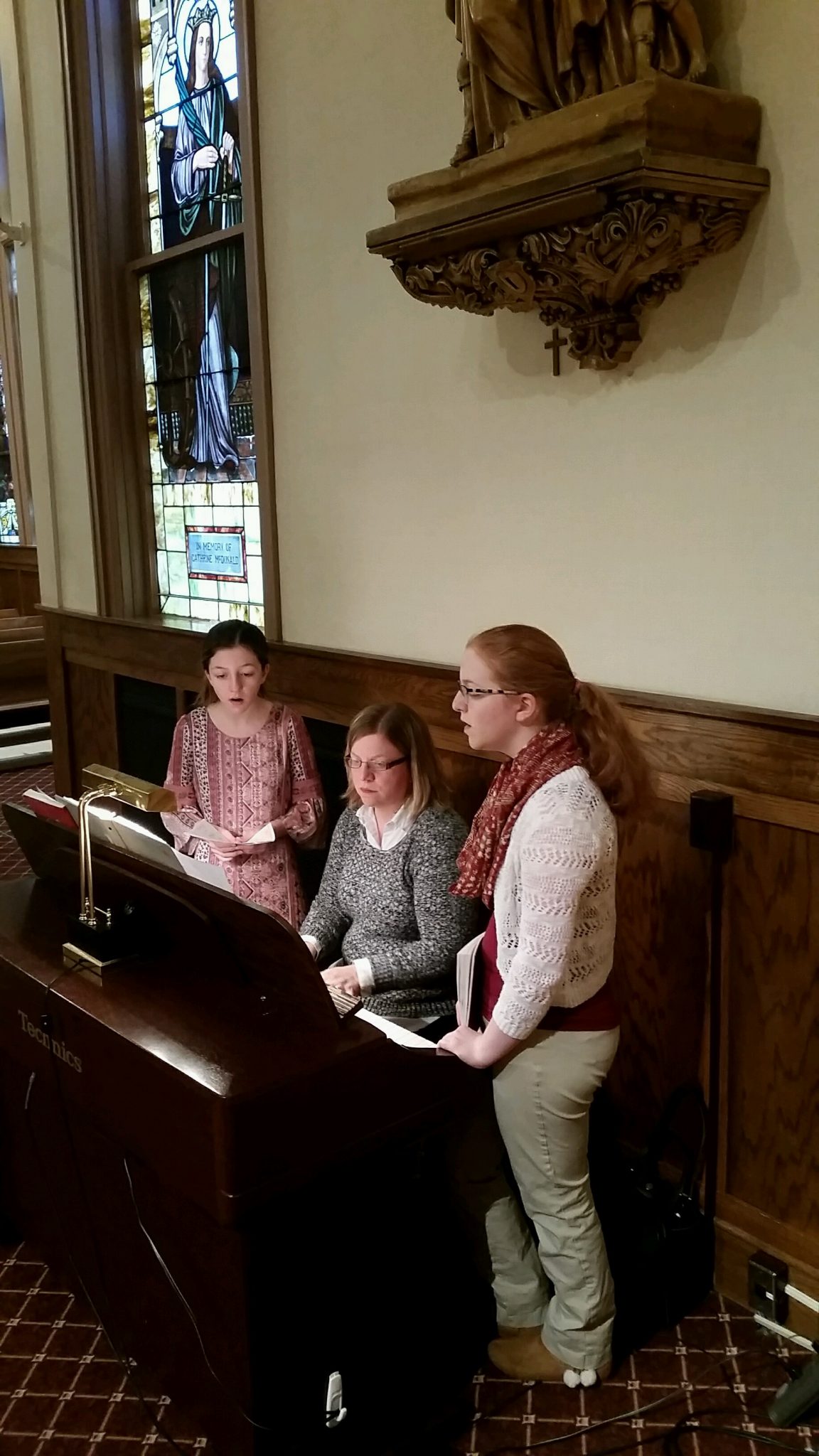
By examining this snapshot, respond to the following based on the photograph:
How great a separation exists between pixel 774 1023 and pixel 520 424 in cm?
150

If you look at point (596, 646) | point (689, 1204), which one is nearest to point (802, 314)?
point (596, 646)

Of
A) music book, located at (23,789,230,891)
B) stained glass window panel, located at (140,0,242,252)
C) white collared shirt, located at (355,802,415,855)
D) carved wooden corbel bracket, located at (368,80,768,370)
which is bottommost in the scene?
white collared shirt, located at (355,802,415,855)

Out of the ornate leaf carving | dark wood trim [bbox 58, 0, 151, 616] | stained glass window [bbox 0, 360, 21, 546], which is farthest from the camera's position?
stained glass window [bbox 0, 360, 21, 546]

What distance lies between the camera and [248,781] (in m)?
3.20

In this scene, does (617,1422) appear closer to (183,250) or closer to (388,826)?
(388,826)

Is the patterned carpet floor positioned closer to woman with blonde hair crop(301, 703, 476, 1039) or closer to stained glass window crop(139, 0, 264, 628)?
woman with blonde hair crop(301, 703, 476, 1039)

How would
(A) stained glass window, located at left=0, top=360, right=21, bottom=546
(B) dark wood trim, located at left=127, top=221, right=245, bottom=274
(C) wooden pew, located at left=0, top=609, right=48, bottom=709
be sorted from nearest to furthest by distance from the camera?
(B) dark wood trim, located at left=127, top=221, right=245, bottom=274 < (C) wooden pew, located at left=0, top=609, right=48, bottom=709 < (A) stained glass window, located at left=0, top=360, right=21, bottom=546

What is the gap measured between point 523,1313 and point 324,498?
2.27 m

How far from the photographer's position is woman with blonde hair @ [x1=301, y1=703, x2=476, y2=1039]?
2.48m

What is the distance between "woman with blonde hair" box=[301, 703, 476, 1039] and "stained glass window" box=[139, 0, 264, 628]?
1836 mm

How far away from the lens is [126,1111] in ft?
6.77

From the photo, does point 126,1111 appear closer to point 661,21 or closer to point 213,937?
point 213,937

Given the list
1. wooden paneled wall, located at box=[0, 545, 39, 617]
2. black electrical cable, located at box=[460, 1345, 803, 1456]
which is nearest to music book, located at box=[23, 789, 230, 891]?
black electrical cable, located at box=[460, 1345, 803, 1456]

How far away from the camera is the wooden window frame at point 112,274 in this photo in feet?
14.9
